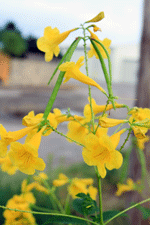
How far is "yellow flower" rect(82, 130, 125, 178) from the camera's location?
1.66 feet

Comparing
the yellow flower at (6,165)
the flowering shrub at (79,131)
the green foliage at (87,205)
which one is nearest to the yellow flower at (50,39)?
the flowering shrub at (79,131)

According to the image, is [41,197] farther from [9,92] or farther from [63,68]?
[9,92]

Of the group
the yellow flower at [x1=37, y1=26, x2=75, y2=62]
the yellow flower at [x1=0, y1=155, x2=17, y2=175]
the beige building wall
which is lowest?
the yellow flower at [x1=0, y1=155, x2=17, y2=175]

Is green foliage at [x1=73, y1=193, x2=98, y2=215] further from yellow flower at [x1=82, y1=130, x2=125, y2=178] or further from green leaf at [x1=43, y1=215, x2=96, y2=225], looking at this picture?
yellow flower at [x1=82, y1=130, x2=125, y2=178]

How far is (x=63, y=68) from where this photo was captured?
52 centimetres

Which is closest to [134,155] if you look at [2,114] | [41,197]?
[41,197]

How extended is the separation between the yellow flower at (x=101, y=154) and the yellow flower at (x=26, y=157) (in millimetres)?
101

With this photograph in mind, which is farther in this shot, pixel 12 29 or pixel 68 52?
pixel 12 29

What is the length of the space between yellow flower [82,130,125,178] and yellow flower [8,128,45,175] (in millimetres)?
101

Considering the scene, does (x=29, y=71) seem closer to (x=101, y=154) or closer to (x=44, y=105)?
(x=44, y=105)

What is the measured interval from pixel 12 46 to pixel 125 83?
940 cm

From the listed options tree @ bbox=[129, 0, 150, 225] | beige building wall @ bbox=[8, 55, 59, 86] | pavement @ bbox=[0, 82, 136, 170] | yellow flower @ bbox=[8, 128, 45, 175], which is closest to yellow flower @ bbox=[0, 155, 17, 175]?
yellow flower @ bbox=[8, 128, 45, 175]

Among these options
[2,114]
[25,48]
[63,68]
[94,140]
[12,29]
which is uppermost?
[12,29]

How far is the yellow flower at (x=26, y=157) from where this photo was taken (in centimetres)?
53
